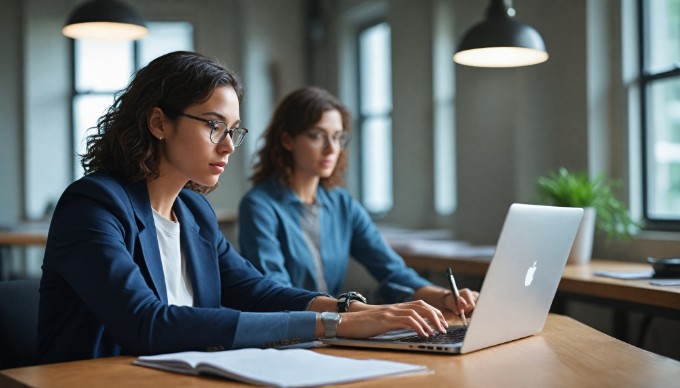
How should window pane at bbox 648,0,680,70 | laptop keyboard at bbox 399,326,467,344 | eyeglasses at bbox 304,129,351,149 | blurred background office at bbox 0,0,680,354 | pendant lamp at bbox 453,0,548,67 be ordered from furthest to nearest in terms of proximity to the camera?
1. blurred background office at bbox 0,0,680,354
2. window pane at bbox 648,0,680,70
3. eyeglasses at bbox 304,129,351,149
4. pendant lamp at bbox 453,0,548,67
5. laptop keyboard at bbox 399,326,467,344

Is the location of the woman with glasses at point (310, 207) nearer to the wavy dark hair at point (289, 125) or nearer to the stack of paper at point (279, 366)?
the wavy dark hair at point (289, 125)

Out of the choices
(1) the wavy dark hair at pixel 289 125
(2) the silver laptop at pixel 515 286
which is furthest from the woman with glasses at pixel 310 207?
(2) the silver laptop at pixel 515 286

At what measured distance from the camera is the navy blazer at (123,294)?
5.39ft

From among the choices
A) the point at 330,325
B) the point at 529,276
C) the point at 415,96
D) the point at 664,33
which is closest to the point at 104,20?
the point at 415,96

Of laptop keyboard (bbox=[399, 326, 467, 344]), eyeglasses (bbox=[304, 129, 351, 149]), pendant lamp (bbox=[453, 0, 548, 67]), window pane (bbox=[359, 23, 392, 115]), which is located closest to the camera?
laptop keyboard (bbox=[399, 326, 467, 344])

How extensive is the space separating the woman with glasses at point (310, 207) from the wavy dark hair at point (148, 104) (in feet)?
3.18

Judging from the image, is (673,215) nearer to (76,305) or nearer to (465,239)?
(465,239)

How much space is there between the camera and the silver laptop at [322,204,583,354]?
1.57 m

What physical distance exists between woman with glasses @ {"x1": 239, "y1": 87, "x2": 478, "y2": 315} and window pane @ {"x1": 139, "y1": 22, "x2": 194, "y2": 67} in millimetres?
4079

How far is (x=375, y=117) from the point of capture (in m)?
6.24

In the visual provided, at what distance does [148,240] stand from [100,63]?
18.5ft

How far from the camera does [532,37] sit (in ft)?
10.1

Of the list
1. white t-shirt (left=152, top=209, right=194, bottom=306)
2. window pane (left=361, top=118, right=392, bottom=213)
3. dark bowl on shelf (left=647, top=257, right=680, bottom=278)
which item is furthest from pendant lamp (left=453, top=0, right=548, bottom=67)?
window pane (left=361, top=118, right=392, bottom=213)

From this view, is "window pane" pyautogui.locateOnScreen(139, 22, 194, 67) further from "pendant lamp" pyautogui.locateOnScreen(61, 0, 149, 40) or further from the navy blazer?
the navy blazer
